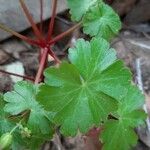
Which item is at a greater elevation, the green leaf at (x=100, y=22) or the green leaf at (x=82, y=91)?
the green leaf at (x=100, y=22)

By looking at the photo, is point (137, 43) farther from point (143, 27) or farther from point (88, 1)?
point (88, 1)

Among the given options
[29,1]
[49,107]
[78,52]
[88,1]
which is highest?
[29,1]

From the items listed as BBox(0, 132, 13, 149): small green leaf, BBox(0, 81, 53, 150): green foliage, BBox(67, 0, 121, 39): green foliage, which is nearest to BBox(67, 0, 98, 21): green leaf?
BBox(67, 0, 121, 39): green foliage

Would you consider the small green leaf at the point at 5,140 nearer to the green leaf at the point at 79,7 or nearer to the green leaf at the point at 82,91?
Answer: the green leaf at the point at 82,91

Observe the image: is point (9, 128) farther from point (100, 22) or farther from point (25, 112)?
point (100, 22)

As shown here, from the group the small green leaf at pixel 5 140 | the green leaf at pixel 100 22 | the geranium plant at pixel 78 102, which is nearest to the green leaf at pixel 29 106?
the geranium plant at pixel 78 102

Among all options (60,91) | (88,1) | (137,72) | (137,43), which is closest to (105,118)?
(60,91)

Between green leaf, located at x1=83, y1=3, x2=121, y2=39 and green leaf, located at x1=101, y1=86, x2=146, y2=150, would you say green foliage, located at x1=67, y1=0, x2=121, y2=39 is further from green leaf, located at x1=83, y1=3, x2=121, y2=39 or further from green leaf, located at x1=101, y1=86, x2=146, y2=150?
green leaf, located at x1=101, y1=86, x2=146, y2=150
